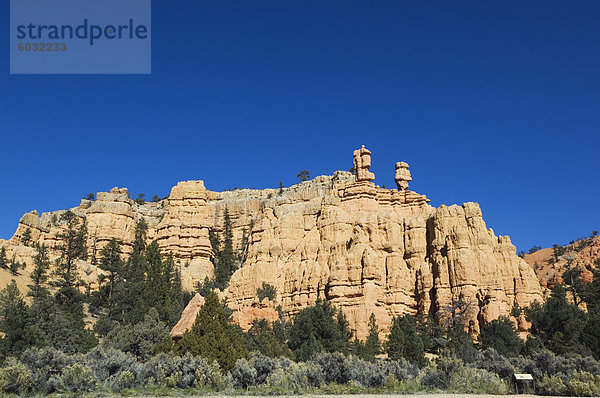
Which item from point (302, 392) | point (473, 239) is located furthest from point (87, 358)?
point (473, 239)

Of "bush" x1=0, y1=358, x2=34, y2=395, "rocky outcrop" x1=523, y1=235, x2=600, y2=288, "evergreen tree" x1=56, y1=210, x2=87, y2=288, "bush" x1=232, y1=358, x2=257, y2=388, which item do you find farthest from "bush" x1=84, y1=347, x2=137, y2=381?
"rocky outcrop" x1=523, y1=235, x2=600, y2=288

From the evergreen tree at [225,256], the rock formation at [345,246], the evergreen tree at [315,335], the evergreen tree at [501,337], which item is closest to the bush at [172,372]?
the evergreen tree at [315,335]

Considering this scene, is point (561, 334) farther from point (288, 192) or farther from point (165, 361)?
point (288, 192)

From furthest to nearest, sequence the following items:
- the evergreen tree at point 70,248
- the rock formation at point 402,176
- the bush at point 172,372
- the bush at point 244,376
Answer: the rock formation at point 402,176 → the evergreen tree at point 70,248 → the bush at point 244,376 → the bush at point 172,372

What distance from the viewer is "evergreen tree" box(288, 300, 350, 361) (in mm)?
48000

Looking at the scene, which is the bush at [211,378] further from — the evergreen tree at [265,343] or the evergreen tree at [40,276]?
the evergreen tree at [40,276]

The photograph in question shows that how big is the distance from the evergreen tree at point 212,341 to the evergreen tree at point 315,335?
14.7m

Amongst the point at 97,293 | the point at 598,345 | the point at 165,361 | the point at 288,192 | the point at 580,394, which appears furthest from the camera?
the point at 288,192

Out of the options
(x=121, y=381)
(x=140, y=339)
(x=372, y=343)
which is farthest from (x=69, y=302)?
(x=121, y=381)

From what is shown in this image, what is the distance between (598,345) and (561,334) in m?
3.87

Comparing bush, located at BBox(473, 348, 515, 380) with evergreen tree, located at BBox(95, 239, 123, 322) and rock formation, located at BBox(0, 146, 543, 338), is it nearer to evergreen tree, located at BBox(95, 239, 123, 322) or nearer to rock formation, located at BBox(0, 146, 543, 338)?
rock formation, located at BBox(0, 146, 543, 338)

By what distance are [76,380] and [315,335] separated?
96.5 ft

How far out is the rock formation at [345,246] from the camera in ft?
208

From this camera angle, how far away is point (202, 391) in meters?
25.7
